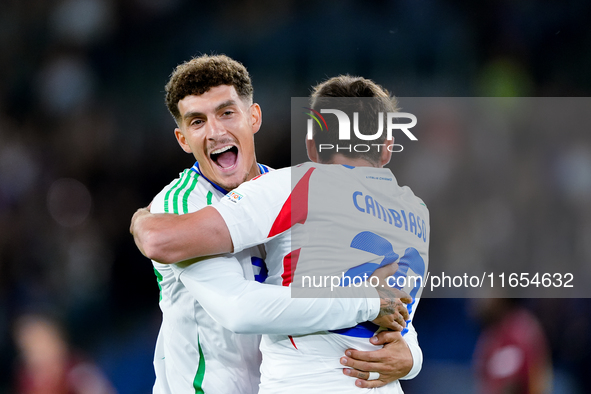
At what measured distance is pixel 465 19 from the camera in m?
6.69

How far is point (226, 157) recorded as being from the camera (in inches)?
114

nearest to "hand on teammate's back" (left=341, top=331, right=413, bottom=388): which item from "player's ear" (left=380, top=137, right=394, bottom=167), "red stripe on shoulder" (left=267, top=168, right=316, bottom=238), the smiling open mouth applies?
"red stripe on shoulder" (left=267, top=168, right=316, bottom=238)

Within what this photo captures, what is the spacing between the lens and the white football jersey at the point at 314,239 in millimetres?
2027

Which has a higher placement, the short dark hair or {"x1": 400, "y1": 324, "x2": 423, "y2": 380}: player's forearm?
the short dark hair

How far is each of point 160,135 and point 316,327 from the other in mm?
4685

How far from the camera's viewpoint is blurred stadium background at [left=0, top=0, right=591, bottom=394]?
17.8 feet

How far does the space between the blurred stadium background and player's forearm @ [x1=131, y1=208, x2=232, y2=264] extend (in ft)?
12.0

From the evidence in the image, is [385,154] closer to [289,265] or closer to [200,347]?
[289,265]

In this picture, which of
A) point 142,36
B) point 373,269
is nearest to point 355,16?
point 142,36

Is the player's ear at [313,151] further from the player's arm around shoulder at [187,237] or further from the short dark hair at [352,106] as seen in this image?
the player's arm around shoulder at [187,237]

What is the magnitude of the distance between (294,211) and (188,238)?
420mm

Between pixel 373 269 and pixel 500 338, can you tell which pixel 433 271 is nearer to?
pixel 500 338

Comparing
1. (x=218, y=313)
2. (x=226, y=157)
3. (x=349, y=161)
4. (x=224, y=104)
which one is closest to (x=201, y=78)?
(x=224, y=104)

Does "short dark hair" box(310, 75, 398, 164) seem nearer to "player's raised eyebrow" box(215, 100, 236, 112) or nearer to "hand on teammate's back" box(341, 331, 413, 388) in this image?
"player's raised eyebrow" box(215, 100, 236, 112)
